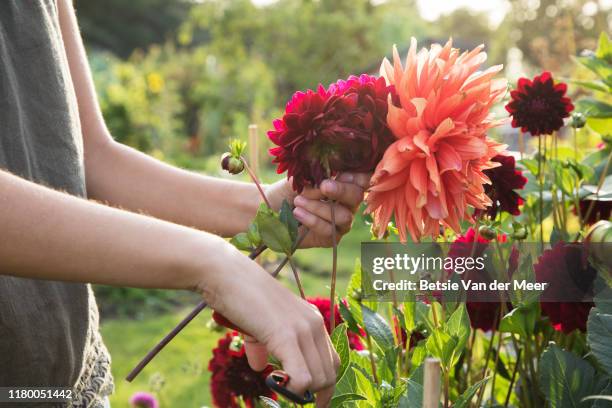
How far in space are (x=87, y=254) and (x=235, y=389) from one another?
590 millimetres

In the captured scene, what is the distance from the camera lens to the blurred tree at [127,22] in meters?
19.8

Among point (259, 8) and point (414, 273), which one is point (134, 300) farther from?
point (259, 8)

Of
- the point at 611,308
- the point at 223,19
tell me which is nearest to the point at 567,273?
the point at 611,308

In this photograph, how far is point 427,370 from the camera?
520 mm

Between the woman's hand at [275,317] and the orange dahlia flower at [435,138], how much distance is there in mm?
157

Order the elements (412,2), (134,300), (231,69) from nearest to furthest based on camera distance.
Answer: (134,300)
(231,69)
(412,2)

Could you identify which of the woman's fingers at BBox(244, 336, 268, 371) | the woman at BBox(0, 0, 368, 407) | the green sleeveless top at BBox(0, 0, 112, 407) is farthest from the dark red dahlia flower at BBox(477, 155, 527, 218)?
the green sleeveless top at BBox(0, 0, 112, 407)

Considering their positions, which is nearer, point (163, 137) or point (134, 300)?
point (134, 300)

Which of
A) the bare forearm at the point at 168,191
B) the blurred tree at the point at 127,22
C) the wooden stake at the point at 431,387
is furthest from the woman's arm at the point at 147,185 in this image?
the blurred tree at the point at 127,22

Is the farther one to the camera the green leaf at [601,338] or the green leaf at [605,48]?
the green leaf at [605,48]

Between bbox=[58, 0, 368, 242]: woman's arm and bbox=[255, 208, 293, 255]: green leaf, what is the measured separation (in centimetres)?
13

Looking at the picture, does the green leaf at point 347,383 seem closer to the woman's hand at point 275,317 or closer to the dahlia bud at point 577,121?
the woman's hand at point 275,317

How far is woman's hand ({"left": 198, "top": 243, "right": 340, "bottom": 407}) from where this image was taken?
1.68ft

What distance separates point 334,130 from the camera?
634 mm
